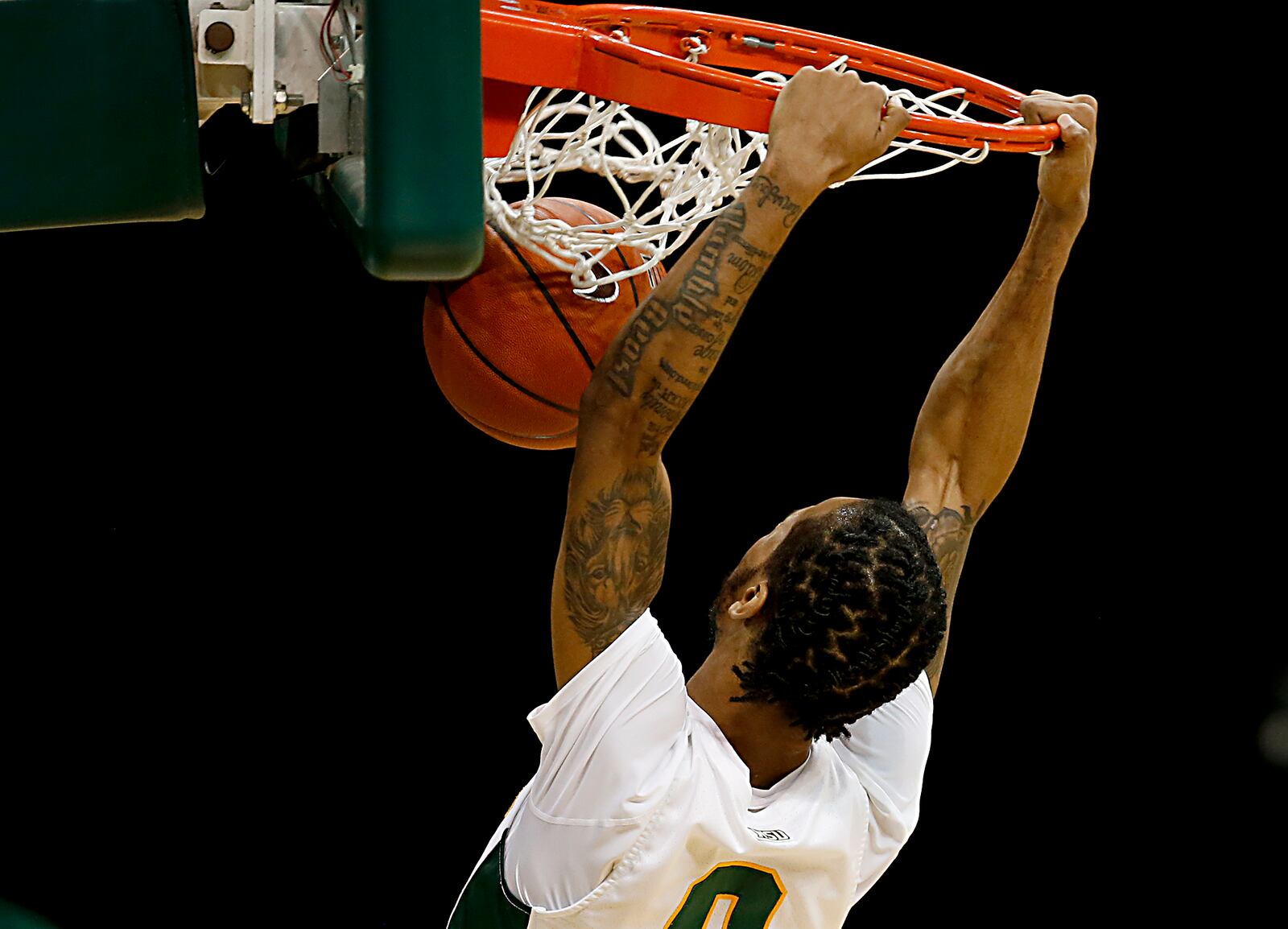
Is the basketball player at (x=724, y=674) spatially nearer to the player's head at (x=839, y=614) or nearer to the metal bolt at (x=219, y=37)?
the player's head at (x=839, y=614)

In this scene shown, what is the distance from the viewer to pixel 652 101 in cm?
227

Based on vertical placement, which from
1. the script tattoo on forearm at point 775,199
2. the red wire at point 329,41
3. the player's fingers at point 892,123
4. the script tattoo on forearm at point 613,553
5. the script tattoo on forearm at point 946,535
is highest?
the red wire at point 329,41

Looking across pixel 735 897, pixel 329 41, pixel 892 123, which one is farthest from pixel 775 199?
pixel 735 897

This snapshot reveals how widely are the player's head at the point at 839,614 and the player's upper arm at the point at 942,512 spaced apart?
0.32m

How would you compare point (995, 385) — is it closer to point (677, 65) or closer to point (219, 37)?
point (677, 65)

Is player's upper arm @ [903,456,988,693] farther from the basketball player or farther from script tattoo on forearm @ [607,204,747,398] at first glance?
script tattoo on forearm @ [607,204,747,398]

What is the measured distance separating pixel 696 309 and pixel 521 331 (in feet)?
1.41

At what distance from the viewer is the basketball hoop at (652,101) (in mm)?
2264

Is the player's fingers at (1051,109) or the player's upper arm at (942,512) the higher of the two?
the player's fingers at (1051,109)

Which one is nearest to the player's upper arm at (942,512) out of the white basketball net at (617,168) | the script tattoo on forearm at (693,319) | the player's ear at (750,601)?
the player's ear at (750,601)

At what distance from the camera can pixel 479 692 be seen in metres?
3.81

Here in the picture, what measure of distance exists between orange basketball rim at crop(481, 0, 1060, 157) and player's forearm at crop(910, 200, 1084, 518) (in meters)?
0.24

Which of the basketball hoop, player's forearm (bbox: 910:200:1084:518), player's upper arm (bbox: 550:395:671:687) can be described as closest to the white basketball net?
the basketball hoop

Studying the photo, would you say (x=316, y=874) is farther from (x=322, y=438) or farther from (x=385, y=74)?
(x=385, y=74)
